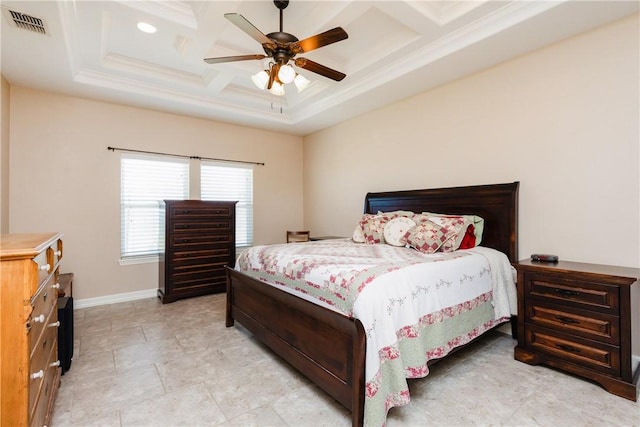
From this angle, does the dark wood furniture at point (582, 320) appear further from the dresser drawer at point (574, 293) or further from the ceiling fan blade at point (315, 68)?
the ceiling fan blade at point (315, 68)

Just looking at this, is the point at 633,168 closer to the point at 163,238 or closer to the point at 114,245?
the point at 163,238

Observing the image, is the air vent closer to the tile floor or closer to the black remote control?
the tile floor

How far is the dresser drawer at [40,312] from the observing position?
1.27 metres

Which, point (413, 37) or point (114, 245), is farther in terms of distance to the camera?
point (114, 245)

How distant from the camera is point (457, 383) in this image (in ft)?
6.92

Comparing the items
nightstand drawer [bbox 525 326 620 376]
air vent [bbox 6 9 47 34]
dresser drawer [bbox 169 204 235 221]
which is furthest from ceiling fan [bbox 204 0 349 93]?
nightstand drawer [bbox 525 326 620 376]

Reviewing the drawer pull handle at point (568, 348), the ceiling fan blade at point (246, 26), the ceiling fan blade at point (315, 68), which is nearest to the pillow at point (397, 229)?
the drawer pull handle at point (568, 348)

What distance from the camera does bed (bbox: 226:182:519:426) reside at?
1.64m

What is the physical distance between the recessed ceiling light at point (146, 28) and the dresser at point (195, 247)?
196 centimetres

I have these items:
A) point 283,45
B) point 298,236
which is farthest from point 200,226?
point 283,45

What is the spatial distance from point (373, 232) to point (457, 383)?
167cm

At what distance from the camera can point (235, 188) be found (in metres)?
5.11

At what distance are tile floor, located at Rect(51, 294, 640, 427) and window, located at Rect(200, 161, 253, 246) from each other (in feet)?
8.05

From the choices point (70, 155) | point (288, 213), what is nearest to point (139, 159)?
point (70, 155)
